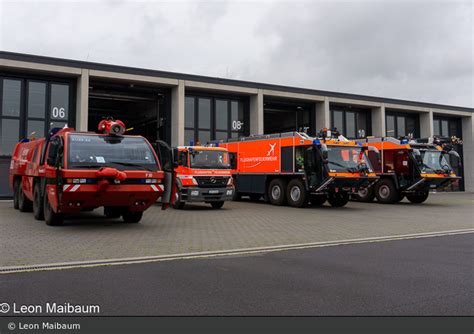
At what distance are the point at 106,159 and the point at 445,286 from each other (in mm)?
7571

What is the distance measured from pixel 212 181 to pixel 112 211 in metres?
4.65

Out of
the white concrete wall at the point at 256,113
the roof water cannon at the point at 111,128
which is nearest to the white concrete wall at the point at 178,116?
the white concrete wall at the point at 256,113

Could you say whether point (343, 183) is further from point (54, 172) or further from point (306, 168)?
point (54, 172)

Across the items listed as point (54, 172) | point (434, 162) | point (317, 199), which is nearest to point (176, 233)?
point (54, 172)

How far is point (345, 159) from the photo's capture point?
1731cm

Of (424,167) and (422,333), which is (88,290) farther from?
(424,167)

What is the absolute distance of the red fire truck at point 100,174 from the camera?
9.66 metres

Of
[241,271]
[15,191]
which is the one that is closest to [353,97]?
[15,191]

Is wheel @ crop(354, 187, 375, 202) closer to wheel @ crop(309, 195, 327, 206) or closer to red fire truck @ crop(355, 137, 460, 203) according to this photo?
red fire truck @ crop(355, 137, 460, 203)

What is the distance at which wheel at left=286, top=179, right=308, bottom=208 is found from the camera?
17.4m

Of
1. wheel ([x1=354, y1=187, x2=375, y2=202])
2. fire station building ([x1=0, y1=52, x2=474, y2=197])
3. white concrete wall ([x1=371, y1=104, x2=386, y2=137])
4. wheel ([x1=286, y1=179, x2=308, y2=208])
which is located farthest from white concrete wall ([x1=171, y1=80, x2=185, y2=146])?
white concrete wall ([x1=371, y1=104, x2=386, y2=137])

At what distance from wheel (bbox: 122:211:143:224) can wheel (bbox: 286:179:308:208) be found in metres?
7.61

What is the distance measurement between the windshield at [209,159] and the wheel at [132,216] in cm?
473

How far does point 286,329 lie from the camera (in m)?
3.84
